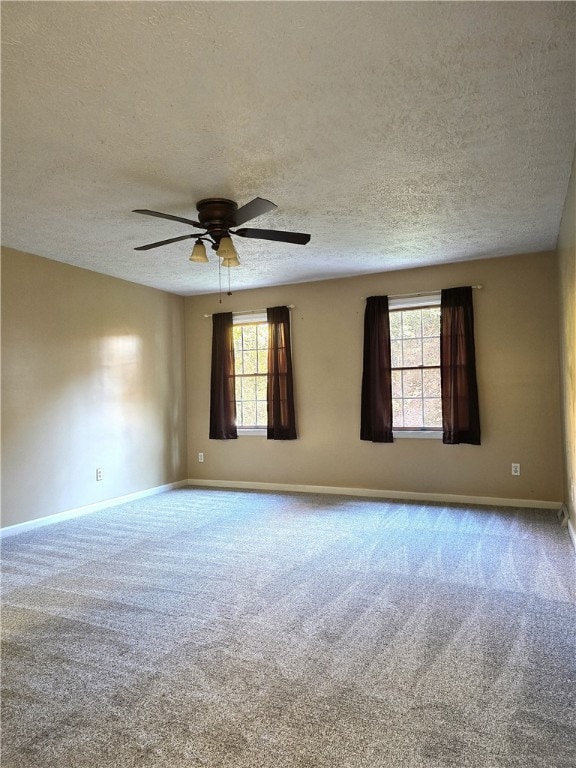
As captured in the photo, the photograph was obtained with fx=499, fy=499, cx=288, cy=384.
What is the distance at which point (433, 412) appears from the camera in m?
5.69

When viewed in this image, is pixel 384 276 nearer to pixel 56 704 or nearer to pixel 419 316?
pixel 419 316

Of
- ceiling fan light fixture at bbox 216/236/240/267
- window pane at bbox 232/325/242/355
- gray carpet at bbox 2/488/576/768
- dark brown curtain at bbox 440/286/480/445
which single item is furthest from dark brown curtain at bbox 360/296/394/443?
ceiling fan light fixture at bbox 216/236/240/267

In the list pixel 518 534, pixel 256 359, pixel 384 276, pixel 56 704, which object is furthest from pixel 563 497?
pixel 56 704

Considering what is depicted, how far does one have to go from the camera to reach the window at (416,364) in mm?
5668

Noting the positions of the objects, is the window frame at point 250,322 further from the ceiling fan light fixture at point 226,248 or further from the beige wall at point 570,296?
the beige wall at point 570,296

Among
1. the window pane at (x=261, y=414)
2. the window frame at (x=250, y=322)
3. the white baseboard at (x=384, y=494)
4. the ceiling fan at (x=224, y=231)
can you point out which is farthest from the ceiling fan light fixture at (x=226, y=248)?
the white baseboard at (x=384, y=494)

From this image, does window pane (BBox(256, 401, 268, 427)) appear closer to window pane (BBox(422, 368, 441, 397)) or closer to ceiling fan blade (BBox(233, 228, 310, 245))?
window pane (BBox(422, 368, 441, 397))

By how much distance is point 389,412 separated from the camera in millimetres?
5742

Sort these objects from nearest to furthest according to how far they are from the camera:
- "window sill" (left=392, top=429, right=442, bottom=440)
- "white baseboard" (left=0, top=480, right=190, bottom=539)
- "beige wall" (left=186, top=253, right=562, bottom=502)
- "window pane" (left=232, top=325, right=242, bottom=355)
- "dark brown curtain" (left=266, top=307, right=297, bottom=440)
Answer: "white baseboard" (left=0, top=480, right=190, bottom=539) → "beige wall" (left=186, top=253, right=562, bottom=502) → "window sill" (left=392, top=429, right=442, bottom=440) → "dark brown curtain" (left=266, top=307, right=297, bottom=440) → "window pane" (left=232, top=325, right=242, bottom=355)

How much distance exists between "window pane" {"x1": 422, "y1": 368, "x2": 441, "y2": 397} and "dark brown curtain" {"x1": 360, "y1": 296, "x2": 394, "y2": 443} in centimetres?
40

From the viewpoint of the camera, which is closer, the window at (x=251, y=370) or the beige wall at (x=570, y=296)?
the beige wall at (x=570, y=296)

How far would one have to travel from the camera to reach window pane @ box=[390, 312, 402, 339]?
5.85m

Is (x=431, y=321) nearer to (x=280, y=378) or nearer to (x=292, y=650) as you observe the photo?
(x=280, y=378)

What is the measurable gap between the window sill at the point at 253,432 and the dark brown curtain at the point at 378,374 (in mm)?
1459
